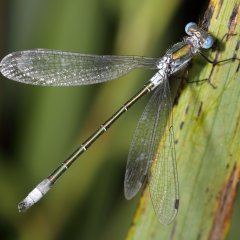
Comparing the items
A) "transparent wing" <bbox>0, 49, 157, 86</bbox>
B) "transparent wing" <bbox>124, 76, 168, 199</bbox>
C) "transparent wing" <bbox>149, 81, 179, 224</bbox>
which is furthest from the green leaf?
"transparent wing" <bbox>0, 49, 157, 86</bbox>

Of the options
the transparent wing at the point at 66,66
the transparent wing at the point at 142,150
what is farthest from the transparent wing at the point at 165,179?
the transparent wing at the point at 66,66

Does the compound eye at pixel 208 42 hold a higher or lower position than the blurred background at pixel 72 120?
lower

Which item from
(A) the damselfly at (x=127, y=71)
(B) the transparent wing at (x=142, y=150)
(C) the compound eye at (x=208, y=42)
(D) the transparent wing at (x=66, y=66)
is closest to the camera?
(C) the compound eye at (x=208, y=42)

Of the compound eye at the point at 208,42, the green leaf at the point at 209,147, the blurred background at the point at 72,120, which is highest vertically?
the blurred background at the point at 72,120

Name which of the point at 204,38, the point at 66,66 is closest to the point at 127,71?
the point at 66,66

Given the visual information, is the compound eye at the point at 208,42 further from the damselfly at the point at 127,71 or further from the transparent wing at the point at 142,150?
the transparent wing at the point at 142,150

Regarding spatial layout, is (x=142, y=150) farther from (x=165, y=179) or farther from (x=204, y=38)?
(x=204, y=38)

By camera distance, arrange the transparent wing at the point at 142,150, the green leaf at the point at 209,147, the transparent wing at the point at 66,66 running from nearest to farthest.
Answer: the green leaf at the point at 209,147 → the transparent wing at the point at 142,150 → the transparent wing at the point at 66,66

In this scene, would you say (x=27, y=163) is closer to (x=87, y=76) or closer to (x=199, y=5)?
(x=87, y=76)
